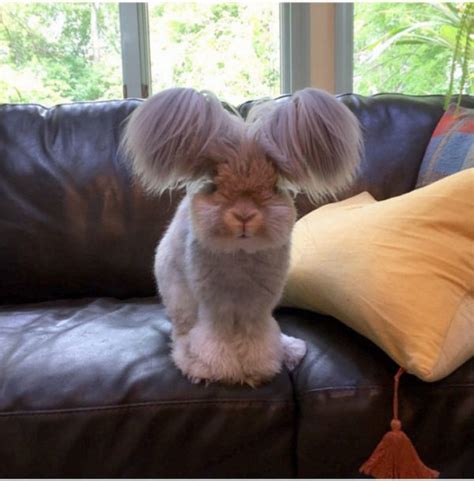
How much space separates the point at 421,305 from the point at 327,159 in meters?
0.34

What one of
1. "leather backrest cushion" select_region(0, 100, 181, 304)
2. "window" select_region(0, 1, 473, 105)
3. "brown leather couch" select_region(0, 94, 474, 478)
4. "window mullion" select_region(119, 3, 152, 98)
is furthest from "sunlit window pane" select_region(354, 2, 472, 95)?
"brown leather couch" select_region(0, 94, 474, 478)

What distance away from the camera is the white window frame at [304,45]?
7.27 feet

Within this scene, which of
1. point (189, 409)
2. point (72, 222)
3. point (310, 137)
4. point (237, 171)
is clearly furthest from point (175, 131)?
point (72, 222)

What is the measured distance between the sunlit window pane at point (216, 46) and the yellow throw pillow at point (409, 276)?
1247 millimetres

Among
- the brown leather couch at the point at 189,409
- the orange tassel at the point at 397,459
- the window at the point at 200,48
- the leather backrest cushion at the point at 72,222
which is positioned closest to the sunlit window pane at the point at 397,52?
the window at the point at 200,48

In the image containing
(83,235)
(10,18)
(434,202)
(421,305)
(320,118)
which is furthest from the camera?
(10,18)

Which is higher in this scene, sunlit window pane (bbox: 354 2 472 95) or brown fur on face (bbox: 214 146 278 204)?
sunlit window pane (bbox: 354 2 472 95)

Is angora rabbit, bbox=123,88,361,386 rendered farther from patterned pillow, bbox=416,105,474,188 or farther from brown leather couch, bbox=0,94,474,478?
patterned pillow, bbox=416,105,474,188

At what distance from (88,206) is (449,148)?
104 centimetres

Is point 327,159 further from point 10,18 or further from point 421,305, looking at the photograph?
point 10,18

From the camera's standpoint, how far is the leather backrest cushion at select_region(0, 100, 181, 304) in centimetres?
159

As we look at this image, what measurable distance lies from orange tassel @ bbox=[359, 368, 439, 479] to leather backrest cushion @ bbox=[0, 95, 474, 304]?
2.60 feet

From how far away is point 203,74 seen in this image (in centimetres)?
228

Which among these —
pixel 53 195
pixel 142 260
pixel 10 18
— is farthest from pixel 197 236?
pixel 10 18
